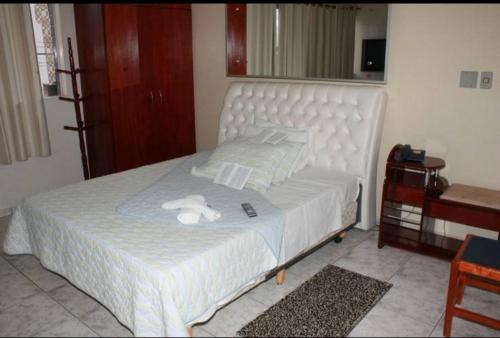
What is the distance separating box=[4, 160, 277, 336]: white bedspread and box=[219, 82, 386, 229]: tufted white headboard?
1296mm

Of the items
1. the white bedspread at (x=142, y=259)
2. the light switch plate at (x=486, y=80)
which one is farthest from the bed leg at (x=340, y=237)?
the light switch plate at (x=486, y=80)

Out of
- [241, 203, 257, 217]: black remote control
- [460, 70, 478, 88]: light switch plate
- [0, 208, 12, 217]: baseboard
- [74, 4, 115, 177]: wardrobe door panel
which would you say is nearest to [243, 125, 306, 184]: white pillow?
[241, 203, 257, 217]: black remote control

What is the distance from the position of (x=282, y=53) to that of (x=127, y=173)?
6.04ft

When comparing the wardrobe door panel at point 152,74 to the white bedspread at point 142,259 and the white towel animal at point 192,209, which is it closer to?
the white bedspread at point 142,259

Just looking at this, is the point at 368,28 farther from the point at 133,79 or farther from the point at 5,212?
the point at 5,212

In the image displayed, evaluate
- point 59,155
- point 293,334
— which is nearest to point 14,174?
point 59,155

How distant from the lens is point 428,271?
282 cm

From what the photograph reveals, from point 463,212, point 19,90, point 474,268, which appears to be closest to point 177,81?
point 19,90

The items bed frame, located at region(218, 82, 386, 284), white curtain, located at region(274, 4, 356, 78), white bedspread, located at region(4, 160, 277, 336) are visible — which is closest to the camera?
white bedspread, located at region(4, 160, 277, 336)

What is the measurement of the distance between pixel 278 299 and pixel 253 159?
1.07 m

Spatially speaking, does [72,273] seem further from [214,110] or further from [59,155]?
[214,110]

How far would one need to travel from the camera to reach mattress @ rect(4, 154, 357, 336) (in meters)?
1.89

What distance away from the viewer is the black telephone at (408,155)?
2.95m

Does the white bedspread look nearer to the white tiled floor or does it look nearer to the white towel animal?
the white towel animal
